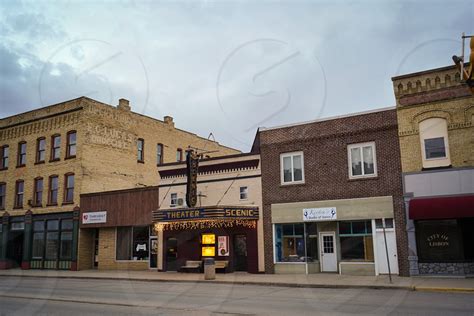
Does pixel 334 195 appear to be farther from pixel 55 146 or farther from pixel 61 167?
pixel 55 146

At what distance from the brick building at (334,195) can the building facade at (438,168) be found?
68cm

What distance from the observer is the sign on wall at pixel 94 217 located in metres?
31.7

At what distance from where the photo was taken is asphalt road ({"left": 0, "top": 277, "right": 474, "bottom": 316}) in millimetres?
12422

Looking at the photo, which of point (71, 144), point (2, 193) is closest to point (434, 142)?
point (71, 144)

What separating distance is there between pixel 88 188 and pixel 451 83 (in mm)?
23994

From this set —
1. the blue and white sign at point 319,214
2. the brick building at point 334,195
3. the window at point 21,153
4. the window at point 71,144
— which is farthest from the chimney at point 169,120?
the blue and white sign at point 319,214

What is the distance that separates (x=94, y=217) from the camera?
105 ft

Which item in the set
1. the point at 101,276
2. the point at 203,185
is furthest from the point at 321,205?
the point at 101,276

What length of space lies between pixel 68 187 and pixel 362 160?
830 inches

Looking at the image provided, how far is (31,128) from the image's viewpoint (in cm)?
3653

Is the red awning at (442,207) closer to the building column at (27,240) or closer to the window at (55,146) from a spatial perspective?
the window at (55,146)

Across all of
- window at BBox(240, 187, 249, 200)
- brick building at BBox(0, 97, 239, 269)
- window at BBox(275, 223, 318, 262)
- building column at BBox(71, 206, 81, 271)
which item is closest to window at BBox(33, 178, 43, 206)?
brick building at BBox(0, 97, 239, 269)

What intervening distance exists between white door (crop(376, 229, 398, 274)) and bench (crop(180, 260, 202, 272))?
992 cm

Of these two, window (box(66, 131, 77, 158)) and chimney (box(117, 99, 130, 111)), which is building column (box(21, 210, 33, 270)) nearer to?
window (box(66, 131, 77, 158))
